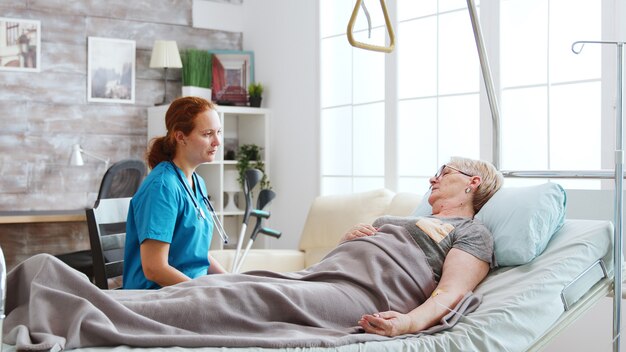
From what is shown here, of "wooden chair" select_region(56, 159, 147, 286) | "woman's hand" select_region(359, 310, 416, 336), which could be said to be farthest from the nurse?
"wooden chair" select_region(56, 159, 147, 286)

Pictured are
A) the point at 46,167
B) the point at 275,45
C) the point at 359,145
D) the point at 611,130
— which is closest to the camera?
the point at 611,130

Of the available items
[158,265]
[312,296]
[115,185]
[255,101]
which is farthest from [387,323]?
[255,101]

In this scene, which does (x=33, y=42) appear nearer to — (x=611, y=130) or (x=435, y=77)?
(x=435, y=77)

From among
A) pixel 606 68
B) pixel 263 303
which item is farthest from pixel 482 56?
pixel 263 303

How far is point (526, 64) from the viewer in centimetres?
369

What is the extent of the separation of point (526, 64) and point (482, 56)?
0.85 m

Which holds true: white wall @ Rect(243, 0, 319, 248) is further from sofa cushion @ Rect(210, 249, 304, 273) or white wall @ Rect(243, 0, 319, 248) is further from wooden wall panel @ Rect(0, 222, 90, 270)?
wooden wall panel @ Rect(0, 222, 90, 270)

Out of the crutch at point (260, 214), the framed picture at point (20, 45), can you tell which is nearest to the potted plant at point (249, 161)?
the crutch at point (260, 214)

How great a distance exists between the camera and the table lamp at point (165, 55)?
17.1 feet

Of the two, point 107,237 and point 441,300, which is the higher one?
point 107,237

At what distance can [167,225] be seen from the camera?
2594mm

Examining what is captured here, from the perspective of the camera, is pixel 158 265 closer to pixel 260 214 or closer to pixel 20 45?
pixel 260 214

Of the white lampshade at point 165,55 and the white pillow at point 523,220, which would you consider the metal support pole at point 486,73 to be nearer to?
the white pillow at point 523,220

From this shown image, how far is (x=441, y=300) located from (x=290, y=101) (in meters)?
3.15
